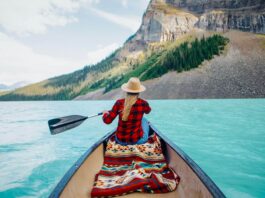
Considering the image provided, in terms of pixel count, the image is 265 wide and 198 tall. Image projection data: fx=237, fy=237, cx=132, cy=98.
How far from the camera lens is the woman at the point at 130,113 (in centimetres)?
553

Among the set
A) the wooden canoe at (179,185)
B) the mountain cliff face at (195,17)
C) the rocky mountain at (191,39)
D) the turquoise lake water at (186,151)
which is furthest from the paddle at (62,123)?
the mountain cliff face at (195,17)

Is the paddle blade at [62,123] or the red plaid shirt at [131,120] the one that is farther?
the paddle blade at [62,123]

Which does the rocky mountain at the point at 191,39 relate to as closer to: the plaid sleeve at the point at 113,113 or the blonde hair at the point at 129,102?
the plaid sleeve at the point at 113,113

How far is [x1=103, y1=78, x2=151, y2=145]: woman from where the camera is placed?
553cm

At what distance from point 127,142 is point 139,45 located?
5721 inches

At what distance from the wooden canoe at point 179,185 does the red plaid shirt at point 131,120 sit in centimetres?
85

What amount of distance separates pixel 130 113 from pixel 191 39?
385ft

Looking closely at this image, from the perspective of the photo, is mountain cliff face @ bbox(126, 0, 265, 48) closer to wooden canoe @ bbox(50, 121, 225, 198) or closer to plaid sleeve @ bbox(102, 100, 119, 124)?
plaid sleeve @ bbox(102, 100, 119, 124)

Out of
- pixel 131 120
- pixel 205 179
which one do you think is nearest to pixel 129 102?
pixel 131 120

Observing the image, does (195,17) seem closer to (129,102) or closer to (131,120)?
(131,120)

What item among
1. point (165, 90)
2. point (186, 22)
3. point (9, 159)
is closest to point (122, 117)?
point (9, 159)

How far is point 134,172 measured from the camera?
4418mm

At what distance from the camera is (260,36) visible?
3900 inches

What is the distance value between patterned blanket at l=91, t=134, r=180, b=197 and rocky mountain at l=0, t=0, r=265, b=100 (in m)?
68.4
